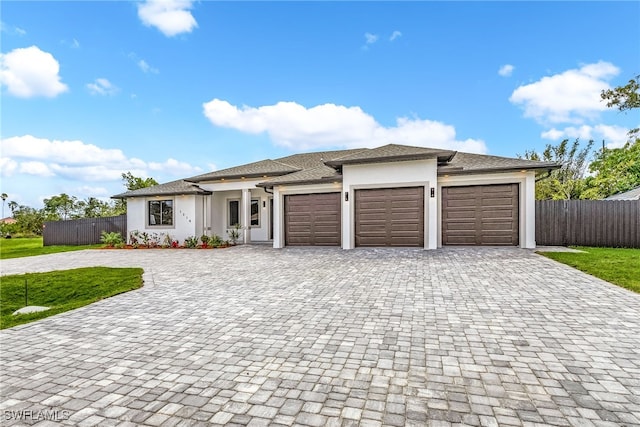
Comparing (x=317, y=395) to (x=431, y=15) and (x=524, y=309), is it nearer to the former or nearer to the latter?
(x=524, y=309)

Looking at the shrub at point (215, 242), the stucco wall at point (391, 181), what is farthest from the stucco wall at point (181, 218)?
the stucco wall at point (391, 181)

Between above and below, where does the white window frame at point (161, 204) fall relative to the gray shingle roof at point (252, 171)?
below

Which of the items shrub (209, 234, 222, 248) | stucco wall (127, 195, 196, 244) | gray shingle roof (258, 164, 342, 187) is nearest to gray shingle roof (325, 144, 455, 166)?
gray shingle roof (258, 164, 342, 187)

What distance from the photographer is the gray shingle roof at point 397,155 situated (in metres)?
10.6

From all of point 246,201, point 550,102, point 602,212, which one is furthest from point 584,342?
point 550,102

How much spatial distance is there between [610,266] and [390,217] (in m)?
6.21

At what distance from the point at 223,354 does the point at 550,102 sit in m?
28.6

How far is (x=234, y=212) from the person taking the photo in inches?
672

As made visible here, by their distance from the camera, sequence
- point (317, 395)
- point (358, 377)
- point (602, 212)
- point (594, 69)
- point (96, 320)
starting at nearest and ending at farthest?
point (317, 395)
point (358, 377)
point (96, 320)
point (602, 212)
point (594, 69)

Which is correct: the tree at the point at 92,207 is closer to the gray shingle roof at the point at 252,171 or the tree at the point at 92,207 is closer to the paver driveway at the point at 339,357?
the gray shingle roof at the point at 252,171

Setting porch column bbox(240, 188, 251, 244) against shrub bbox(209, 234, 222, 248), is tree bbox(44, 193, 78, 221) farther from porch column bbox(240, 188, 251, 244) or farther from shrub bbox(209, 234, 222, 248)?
porch column bbox(240, 188, 251, 244)

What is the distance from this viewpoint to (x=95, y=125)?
1881 cm

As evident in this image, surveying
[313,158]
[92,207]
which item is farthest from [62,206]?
[313,158]

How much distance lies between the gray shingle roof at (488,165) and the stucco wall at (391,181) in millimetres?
724
